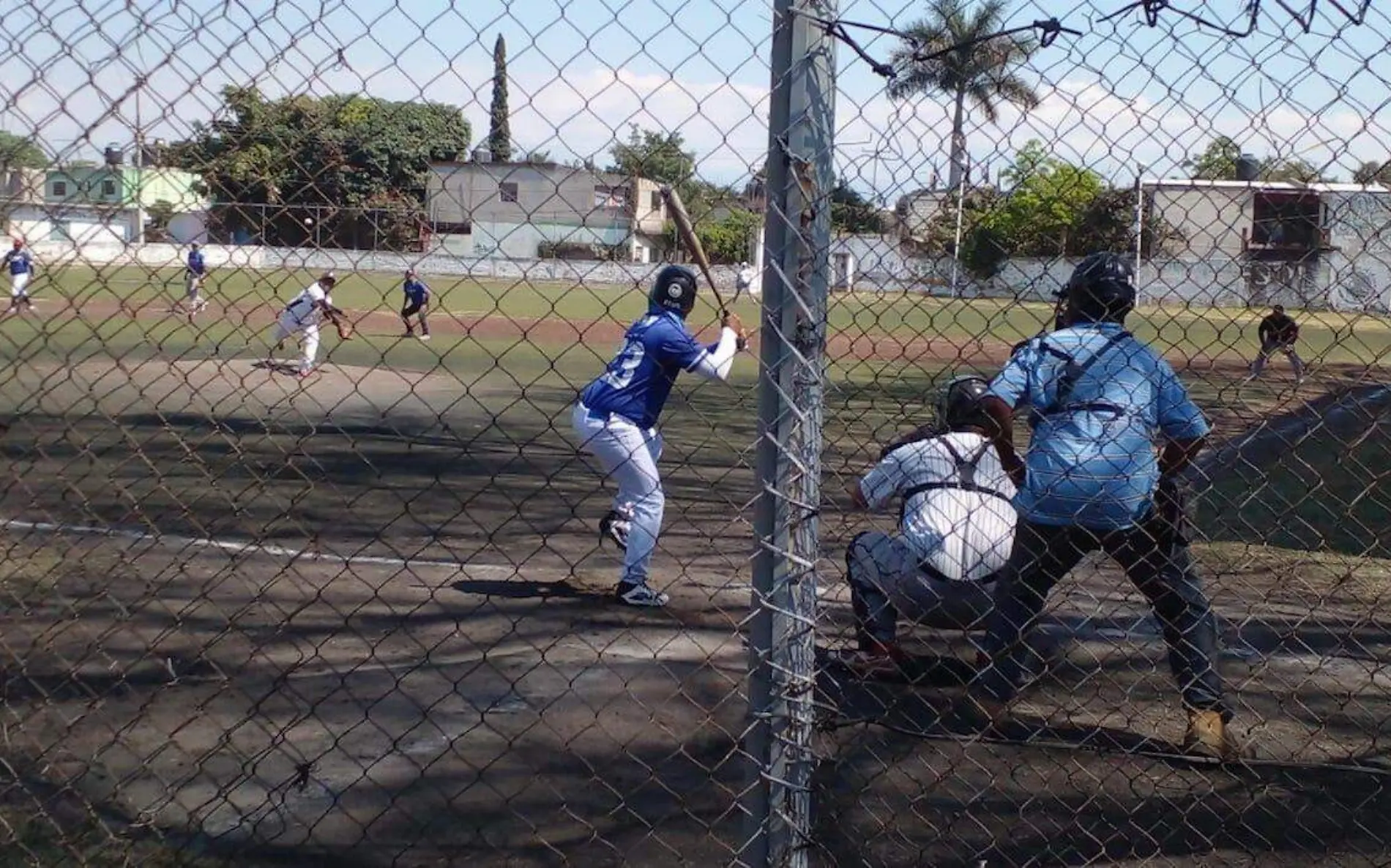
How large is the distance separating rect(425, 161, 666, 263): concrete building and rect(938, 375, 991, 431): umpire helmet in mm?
3101

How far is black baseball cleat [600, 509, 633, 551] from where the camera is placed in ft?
24.5

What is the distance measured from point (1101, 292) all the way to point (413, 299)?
2.05 metres

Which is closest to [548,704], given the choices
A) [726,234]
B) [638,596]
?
[638,596]

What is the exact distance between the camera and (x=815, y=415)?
9.31 feet

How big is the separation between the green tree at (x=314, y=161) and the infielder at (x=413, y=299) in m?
0.22

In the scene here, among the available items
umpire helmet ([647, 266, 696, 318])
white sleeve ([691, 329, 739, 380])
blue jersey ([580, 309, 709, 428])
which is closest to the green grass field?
white sleeve ([691, 329, 739, 380])

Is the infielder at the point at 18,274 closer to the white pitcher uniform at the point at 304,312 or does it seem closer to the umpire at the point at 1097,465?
the white pitcher uniform at the point at 304,312

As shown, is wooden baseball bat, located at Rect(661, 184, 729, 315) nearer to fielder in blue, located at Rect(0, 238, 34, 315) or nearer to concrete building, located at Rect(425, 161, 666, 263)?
concrete building, located at Rect(425, 161, 666, 263)

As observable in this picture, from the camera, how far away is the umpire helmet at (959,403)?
588 cm

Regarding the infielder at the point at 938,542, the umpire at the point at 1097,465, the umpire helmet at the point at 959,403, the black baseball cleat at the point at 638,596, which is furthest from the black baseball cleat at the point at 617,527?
the umpire at the point at 1097,465

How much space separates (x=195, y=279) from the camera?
340 cm

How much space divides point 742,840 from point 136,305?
76.2 inches

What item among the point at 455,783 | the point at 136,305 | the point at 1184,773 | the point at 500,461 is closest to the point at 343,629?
the point at 455,783

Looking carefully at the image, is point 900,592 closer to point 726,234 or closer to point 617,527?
point 617,527
